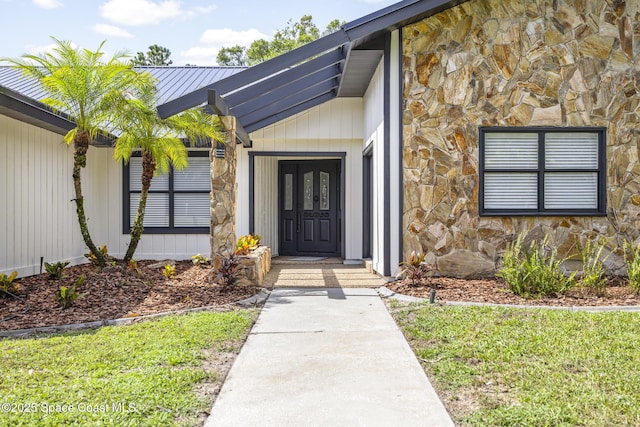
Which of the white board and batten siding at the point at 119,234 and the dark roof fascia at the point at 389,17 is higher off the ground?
the dark roof fascia at the point at 389,17

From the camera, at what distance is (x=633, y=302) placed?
640 cm

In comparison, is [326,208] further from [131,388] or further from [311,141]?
[131,388]

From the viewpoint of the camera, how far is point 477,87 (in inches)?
318

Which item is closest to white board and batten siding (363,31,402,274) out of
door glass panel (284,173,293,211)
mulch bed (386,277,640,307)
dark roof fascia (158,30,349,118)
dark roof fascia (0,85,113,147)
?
mulch bed (386,277,640,307)

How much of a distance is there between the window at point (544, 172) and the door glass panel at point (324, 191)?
535cm

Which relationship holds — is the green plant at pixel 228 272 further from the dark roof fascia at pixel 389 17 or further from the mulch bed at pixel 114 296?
the dark roof fascia at pixel 389 17

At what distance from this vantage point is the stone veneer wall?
8.07m

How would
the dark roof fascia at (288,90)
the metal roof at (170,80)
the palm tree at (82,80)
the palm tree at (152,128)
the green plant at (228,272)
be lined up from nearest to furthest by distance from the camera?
the green plant at (228,272) → the palm tree at (82,80) → the palm tree at (152,128) → the dark roof fascia at (288,90) → the metal roof at (170,80)

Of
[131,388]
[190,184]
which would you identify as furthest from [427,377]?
[190,184]

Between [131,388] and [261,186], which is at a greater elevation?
[261,186]

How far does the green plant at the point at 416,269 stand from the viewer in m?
7.39

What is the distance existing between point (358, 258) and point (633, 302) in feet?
19.1

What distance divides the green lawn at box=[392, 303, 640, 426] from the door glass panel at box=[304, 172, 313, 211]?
24.1ft

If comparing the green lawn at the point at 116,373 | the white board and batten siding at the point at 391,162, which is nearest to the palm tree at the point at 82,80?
the white board and batten siding at the point at 391,162
